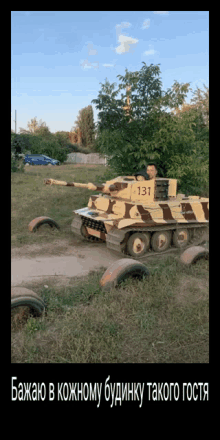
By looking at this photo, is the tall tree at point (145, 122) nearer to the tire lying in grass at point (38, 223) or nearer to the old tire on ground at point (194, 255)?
the tire lying in grass at point (38, 223)

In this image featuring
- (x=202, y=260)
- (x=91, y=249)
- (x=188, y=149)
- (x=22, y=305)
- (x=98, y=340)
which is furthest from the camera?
(x=188, y=149)

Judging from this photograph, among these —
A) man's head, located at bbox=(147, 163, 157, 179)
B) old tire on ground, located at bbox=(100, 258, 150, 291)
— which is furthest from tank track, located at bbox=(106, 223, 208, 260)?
old tire on ground, located at bbox=(100, 258, 150, 291)

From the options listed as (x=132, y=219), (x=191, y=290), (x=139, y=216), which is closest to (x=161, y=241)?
(x=139, y=216)

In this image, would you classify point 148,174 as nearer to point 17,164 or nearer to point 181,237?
point 181,237

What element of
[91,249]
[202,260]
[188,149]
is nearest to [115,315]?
[202,260]

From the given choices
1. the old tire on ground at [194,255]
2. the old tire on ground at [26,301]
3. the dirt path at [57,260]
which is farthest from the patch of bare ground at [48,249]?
the old tire on ground at [26,301]

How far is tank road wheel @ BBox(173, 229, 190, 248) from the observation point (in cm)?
939

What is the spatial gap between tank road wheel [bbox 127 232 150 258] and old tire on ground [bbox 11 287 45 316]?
422 centimetres

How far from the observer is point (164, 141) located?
35.3 feet

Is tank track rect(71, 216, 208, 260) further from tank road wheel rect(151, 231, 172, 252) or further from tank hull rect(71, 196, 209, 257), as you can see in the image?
tank road wheel rect(151, 231, 172, 252)

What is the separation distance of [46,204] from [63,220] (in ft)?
7.74

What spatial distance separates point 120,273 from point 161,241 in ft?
13.3

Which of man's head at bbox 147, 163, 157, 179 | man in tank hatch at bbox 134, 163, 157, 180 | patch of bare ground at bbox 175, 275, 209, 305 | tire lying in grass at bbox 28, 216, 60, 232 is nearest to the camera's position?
patch of bare ground at bbox 175, 275, 209, 305

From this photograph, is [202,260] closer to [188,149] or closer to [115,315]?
[115,315]
